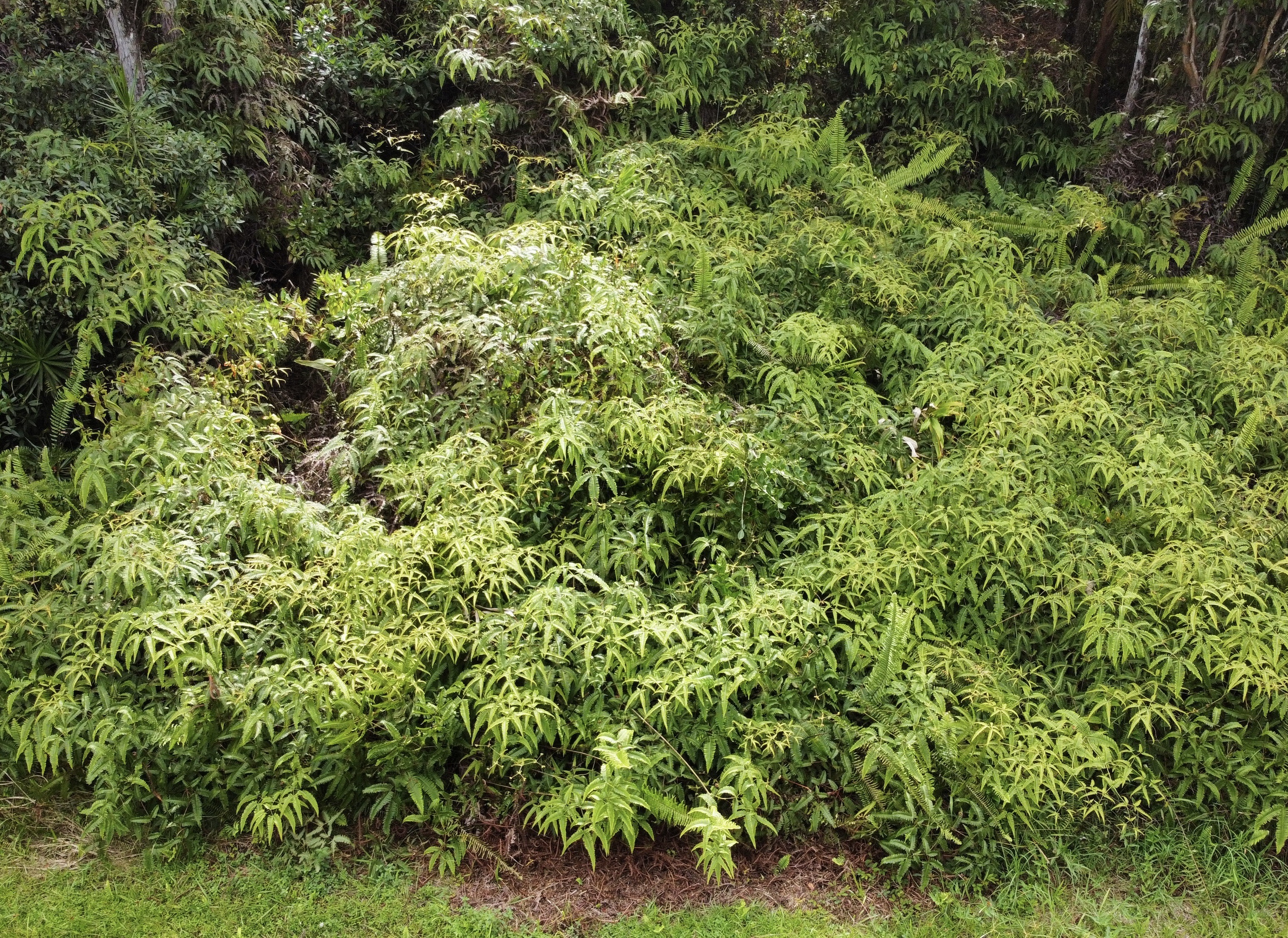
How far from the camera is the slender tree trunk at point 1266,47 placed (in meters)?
7.25

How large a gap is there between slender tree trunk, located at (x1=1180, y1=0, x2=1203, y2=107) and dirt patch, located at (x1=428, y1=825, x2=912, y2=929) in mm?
7006

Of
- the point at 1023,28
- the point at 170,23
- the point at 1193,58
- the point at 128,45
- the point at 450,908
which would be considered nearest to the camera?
the point at 450,908

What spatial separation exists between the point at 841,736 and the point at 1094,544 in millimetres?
1673

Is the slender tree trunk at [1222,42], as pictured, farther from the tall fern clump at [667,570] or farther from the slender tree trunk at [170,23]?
the slender tree trunk at [170,23]

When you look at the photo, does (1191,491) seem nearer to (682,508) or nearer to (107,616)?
(682,508)

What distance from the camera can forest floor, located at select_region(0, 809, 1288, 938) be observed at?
3566mm

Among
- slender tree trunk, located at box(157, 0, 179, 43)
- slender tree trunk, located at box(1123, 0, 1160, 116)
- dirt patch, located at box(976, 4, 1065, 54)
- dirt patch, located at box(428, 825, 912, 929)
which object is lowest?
dirt patch, located at box(428, 825, 912, 929)

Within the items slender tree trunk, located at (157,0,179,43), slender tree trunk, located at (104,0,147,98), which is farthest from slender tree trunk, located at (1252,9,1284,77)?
slender tree trunk, located at (104,0,147,98)

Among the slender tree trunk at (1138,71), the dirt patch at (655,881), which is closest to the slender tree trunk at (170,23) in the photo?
the dirt patch at (655,881)

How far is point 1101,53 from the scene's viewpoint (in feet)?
28.7

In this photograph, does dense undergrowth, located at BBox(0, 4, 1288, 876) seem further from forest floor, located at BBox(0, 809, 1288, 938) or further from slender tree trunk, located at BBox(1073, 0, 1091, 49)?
slender tree trunk, located at BBox(1073, 0, 1091, 49)

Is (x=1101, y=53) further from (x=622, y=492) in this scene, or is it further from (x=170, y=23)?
(x=170, y=23)

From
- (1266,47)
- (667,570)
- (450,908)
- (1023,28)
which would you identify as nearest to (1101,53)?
(1023,28)

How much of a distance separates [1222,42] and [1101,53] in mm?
1454
